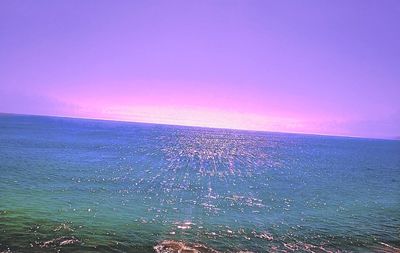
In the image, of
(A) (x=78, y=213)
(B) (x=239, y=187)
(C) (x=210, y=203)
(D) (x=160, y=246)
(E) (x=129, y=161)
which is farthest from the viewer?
(E) (x=129, y=161)

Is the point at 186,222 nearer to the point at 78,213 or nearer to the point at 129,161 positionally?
the point at 78,213

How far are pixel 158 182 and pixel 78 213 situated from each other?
20.9m

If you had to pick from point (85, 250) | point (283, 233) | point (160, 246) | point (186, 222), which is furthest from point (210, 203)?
point (85, 250)

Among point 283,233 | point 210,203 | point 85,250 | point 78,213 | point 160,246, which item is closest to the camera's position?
point 85,250

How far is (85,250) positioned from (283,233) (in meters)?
17.4

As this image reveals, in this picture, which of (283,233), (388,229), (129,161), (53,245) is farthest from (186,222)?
(129,161)

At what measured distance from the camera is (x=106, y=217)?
32.0 m

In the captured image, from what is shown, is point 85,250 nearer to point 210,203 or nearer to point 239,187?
point 210,203

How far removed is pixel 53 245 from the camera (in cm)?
2397

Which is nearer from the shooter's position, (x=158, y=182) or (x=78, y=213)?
(x=78, y=213)

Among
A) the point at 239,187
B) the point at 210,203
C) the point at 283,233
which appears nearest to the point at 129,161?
the point at 239,187

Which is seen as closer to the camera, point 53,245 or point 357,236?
point 53,245

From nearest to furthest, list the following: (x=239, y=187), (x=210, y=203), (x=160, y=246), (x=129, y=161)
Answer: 1. (x=160, y=246)
2. (x=210, y=203)
3. (x=239, y=187)
4. (x=129, y=161)

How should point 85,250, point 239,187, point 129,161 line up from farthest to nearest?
point 129,161
point 239,187
point 85,250
